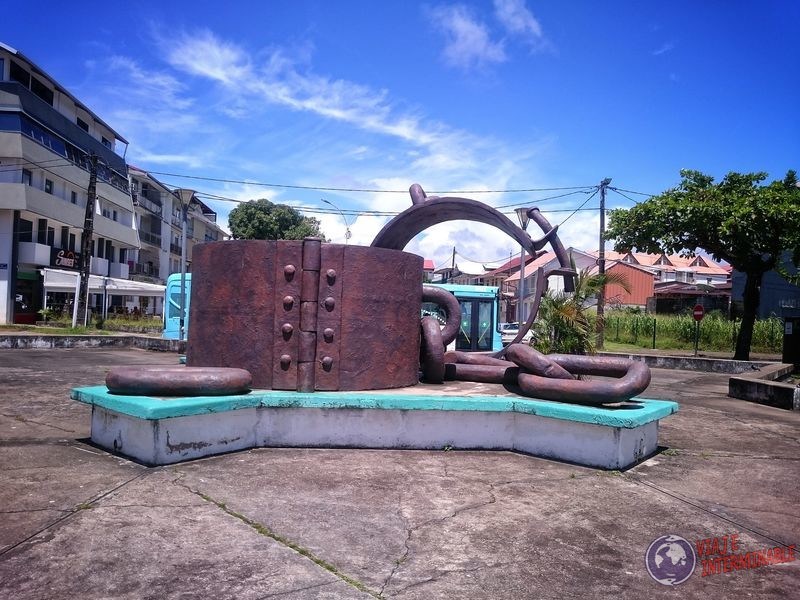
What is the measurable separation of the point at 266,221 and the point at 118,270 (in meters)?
10.4

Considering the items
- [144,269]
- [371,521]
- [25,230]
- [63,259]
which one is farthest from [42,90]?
[371,521]

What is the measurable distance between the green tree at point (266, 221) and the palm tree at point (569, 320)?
35323 millimetres

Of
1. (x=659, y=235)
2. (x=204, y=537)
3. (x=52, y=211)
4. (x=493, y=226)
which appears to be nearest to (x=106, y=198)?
(x=52, y=211)

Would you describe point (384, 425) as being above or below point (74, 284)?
below

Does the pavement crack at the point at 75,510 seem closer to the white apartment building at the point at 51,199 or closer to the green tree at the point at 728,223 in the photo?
the green tree at the point at 728,223

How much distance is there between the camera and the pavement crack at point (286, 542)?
3025 mm

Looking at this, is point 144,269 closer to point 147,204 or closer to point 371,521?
point 147,204

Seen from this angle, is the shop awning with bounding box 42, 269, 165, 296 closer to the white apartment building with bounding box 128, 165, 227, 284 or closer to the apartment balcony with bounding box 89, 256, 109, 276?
the apartment balcony with bounding box 89, 256, 109, 276

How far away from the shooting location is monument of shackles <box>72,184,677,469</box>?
5422 mm

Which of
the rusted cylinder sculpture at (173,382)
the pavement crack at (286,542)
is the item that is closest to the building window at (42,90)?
the rusted cylinder sculpture at (173,382)

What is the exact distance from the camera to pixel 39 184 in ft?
108

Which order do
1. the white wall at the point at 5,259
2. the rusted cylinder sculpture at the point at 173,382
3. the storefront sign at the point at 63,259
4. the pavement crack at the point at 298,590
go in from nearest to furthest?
the pavement crack at the point at 298,590 < the rusted cylinder sculpture at the point at 173,382 < the white wall at the point at 5,259 < the storefront sign at the point at 63,259

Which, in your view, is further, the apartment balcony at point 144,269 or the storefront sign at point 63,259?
the apartment balcony at point 144,269

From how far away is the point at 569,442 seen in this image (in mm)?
5637
